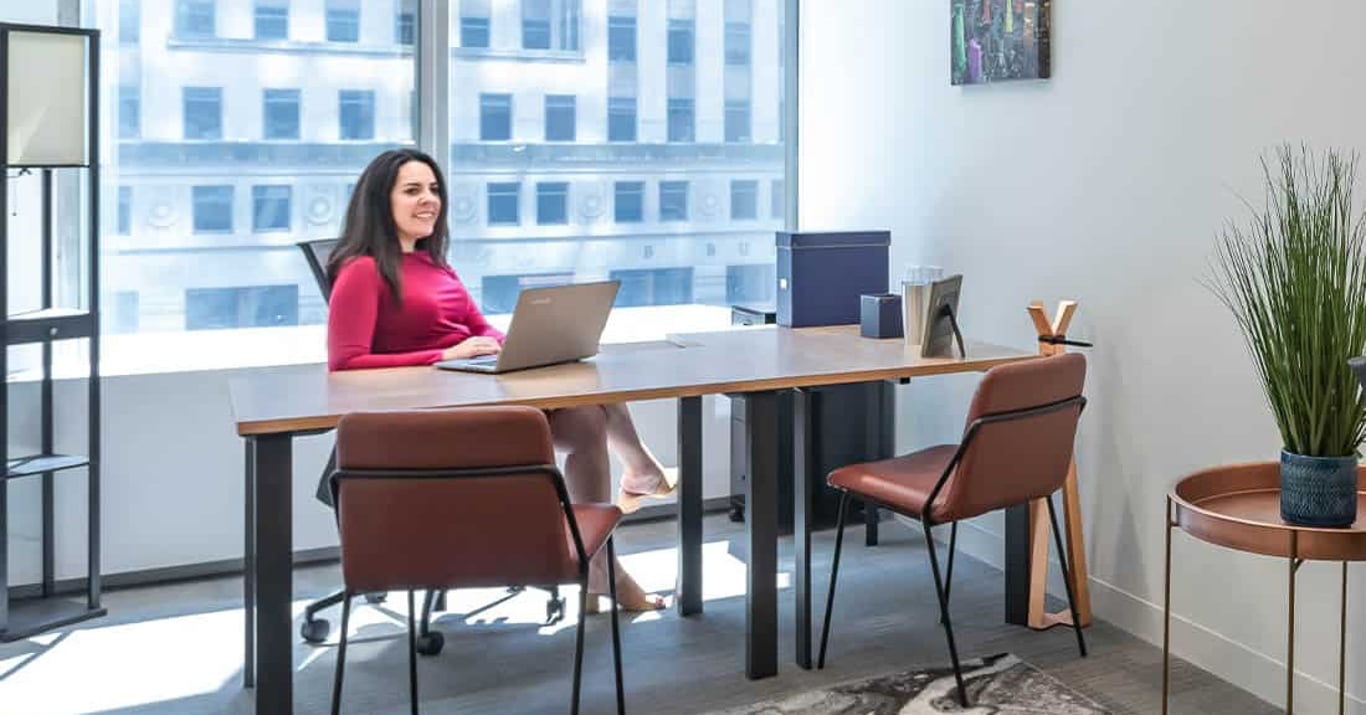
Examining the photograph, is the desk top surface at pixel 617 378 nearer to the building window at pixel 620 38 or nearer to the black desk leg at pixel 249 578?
the black desk leg at pixel 249 578

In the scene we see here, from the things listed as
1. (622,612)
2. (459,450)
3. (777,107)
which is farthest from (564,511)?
(777,107)

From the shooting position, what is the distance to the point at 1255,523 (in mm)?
2281

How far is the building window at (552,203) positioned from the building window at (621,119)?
0.89ft

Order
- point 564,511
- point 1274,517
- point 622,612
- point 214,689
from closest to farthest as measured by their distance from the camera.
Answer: point 1274,517 < point 564,511 < point 214,689 < point 622,612

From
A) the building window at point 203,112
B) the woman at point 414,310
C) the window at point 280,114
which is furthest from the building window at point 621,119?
the building window at point 203,112

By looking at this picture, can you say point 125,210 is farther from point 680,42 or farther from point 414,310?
point 680,42

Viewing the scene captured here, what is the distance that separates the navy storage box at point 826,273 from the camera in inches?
160

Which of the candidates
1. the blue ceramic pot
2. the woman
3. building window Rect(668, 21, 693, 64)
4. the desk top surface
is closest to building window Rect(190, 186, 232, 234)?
the woman

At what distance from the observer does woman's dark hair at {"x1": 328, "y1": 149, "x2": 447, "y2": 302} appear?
357 cm

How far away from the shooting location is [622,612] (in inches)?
150

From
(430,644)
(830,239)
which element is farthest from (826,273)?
Answer: (430,644)

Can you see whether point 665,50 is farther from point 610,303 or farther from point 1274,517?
point 1274,517

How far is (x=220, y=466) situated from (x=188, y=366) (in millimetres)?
330

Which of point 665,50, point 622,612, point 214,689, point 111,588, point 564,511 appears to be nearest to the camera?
point 564,511
